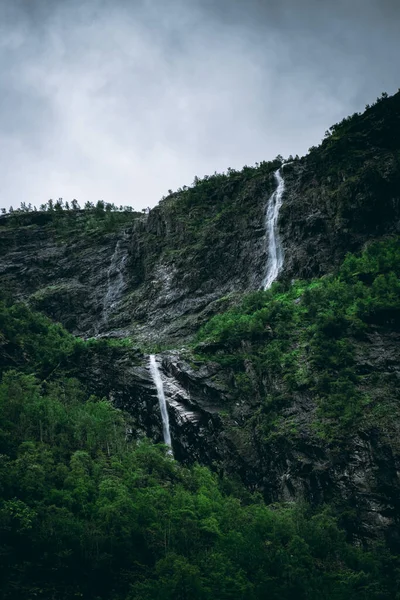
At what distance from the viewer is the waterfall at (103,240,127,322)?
92412mm

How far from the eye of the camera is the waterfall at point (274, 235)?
8004cm

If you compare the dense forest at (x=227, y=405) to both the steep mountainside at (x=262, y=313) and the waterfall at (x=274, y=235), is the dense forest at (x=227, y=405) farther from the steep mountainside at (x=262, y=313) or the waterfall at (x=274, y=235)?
the waterfall at (x=274, y=235)

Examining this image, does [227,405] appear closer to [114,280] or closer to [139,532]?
[139,532]

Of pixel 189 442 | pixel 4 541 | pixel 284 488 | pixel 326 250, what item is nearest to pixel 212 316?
pixel 326 250

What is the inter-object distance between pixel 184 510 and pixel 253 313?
29762 mm

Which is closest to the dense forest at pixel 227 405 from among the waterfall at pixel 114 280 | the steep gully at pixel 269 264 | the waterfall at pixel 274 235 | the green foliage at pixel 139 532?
the green foliage at pixel 139 532

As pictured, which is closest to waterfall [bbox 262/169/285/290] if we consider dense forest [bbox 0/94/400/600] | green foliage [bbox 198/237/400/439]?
dense forest [bbox 0/94/400/600]

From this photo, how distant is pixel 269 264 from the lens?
8162cm

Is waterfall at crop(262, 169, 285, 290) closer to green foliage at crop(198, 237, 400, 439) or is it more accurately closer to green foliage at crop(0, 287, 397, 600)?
green foliage at crop(198, 237, 400, 439)

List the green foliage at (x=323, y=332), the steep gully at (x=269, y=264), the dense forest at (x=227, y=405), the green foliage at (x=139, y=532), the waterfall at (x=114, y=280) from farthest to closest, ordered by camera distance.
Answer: the waterfall at (x=114, y=280) → the steep gully at (x=269, y=264) → the green foliage at (x=323, y=332) → the dense forest at (x=227, y=405) → the green foliage at (x=139, y=532)

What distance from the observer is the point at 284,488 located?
4925cm

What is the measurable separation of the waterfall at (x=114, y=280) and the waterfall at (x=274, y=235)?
2416cm

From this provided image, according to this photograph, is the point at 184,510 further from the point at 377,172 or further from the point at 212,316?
the point at 377,172

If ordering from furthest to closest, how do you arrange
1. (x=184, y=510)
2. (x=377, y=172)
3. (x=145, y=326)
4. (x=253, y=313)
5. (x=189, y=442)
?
(x=145, y=326), (x=377, y=172), (x=253, y=313), (x=189, y=442), (x=184, y=510)
